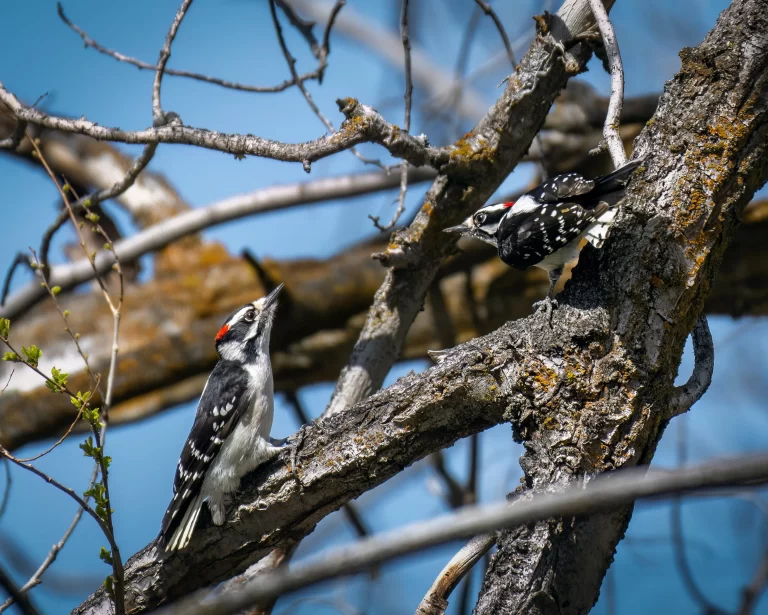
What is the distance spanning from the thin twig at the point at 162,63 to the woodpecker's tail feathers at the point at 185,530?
196 centimetres

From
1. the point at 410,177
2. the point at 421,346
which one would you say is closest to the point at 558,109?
the point at 410,177

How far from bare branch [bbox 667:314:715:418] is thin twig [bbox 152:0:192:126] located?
9.22 ft

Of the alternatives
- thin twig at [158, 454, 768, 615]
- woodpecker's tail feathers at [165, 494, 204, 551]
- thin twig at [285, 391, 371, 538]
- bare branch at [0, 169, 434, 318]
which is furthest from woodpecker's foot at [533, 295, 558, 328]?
bare branch at [0, 169, 434, 318]

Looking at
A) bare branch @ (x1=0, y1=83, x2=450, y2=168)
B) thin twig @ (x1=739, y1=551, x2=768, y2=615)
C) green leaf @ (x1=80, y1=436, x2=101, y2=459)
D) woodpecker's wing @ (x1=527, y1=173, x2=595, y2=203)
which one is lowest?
thin twig @ (x1=739, y1=551, x2=768, y2=615)

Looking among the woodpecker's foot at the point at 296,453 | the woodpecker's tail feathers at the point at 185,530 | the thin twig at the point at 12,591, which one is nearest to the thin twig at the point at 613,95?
the woodpecker's foot at the point at 296,453

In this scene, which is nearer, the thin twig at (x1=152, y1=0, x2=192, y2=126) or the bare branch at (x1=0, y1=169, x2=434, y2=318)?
the thin twig at (x1=152, y1=0, x2=192, y2=126)

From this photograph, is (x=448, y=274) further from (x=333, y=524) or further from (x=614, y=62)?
(x=614, y=62)

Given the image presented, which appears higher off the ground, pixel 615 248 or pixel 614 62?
pixel 614 62

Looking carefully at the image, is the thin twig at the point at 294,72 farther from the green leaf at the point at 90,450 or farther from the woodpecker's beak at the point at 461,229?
the green leaf at the point at 90,450

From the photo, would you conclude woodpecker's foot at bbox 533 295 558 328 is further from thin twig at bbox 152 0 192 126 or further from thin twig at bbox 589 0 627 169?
thin twig at bbox 152 0 192 126

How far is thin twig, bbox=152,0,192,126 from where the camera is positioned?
12.0 feet

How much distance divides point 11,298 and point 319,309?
302 cm

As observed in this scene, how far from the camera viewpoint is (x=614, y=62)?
3.28m

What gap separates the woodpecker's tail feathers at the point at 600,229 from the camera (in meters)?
3.06
